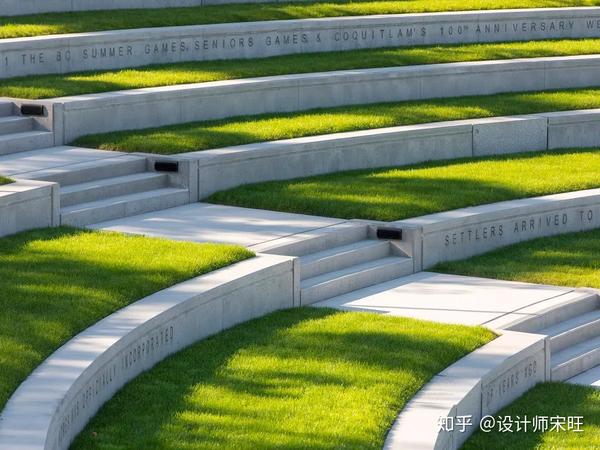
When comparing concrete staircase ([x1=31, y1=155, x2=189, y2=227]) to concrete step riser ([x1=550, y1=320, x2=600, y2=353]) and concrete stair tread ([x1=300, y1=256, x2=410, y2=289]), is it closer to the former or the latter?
concrete stair tread ([x1=300, y1=256, x2=410, y2=289])

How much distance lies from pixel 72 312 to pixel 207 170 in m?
4.15

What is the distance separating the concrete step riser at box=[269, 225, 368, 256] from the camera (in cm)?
1037

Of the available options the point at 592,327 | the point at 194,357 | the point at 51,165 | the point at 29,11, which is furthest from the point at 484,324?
the point at 29,11

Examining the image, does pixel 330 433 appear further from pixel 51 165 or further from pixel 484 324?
pixel 51 165

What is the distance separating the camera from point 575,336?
396 inches

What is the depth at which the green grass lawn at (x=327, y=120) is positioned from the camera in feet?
41.3

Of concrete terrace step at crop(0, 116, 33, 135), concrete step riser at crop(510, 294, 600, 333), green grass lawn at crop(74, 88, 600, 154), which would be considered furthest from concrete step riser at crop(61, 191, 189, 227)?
concrete step riser at crop(510, 294, 600, 333)

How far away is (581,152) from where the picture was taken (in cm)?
1494

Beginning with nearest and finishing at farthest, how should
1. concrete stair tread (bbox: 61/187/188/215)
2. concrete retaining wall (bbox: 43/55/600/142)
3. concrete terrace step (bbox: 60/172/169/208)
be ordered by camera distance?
concrete stair tread (bbox: 61/187/188/215) → concrete terrace step (bbox: 60/172/169/208) → concrete retaining wall (bbox: 43/55/600/142)

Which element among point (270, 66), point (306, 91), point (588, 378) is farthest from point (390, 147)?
point (588, 378)

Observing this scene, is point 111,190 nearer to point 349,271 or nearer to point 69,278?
point 349,271

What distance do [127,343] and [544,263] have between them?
4777mm

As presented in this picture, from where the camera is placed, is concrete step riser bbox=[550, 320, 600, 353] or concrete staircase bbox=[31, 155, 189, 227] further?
concrete staircase bbox=[31, 155, 189, 227]

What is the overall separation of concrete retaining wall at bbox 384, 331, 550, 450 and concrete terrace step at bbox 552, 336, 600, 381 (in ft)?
0.74
